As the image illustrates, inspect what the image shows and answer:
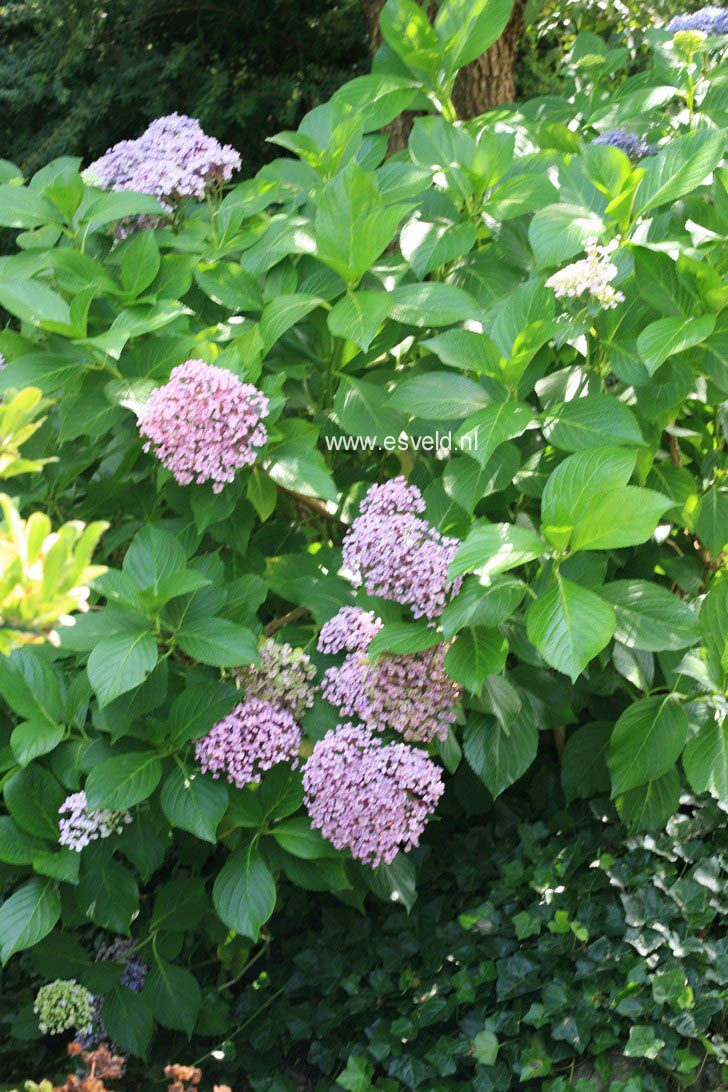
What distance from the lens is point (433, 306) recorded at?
2.07m

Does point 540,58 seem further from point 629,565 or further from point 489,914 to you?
point 489,914

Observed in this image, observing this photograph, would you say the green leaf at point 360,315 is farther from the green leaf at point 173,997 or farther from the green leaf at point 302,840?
the green leaf at point 173,997

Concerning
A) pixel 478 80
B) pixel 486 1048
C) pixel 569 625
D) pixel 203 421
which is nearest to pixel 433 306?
pixel 203 421

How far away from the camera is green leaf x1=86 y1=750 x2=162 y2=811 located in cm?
190

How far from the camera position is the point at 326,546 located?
226 cm

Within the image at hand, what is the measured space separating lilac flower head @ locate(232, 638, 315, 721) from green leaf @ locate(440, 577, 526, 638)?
330 millimetres

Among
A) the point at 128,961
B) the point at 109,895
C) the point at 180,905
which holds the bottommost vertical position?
the point at 128,961

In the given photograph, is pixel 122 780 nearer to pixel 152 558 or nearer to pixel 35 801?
pixel 35 801

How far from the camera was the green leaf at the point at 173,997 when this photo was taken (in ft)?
7.51

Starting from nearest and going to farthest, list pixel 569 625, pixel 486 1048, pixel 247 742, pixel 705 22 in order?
pixel 569 625 < pixel 247 742 < pixel 486 1048 < pixel 705 22

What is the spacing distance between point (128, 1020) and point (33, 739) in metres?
0.67

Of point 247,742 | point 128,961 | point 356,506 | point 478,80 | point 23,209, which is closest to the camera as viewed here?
point 247,742

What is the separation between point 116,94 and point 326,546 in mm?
4208

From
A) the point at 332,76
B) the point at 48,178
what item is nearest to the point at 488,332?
the point at 48,178
